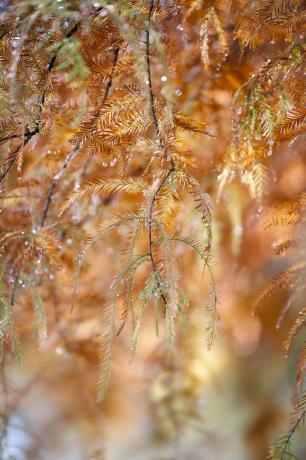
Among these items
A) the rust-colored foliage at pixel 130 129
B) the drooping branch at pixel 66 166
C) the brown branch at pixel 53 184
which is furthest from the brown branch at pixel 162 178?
the brown branch at pixel 53 184

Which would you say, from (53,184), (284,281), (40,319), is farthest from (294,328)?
(53,184)

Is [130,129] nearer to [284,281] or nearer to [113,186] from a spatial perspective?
[113,186]

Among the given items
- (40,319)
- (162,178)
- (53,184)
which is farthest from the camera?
(53,184)

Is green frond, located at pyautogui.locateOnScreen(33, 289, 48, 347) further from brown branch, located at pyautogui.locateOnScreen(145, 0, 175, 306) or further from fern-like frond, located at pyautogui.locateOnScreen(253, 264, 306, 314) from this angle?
fern-like frond, located at pyautogui.locateOnScreen(253, 264, 306, 314)

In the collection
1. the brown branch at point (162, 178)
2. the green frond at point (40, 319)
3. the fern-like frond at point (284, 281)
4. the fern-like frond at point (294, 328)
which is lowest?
the fern-like frond at point (294, 328)

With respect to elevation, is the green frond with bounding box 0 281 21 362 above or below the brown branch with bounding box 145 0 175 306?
below

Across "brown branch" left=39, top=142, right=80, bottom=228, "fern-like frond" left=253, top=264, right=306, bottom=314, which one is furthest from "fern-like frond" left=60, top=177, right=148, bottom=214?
"fern-like frond" left=253, top=264, right=306, bottom=314

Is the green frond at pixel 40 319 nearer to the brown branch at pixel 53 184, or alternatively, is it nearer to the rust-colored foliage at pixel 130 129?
the rust-colored foliage at pixel 130 129

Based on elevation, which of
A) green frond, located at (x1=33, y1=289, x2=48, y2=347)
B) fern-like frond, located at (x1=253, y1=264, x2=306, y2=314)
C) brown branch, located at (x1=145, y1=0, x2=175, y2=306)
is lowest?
fern-like frond, located at (x1=253, y1=264, x2=306, y2=314)

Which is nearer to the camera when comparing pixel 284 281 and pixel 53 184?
pixel 284 281

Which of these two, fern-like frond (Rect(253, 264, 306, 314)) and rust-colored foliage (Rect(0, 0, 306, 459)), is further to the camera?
fern-like frond (Rect(253, 264, 306, 314))

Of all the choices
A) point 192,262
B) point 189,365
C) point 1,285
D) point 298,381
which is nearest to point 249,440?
point 189,365
